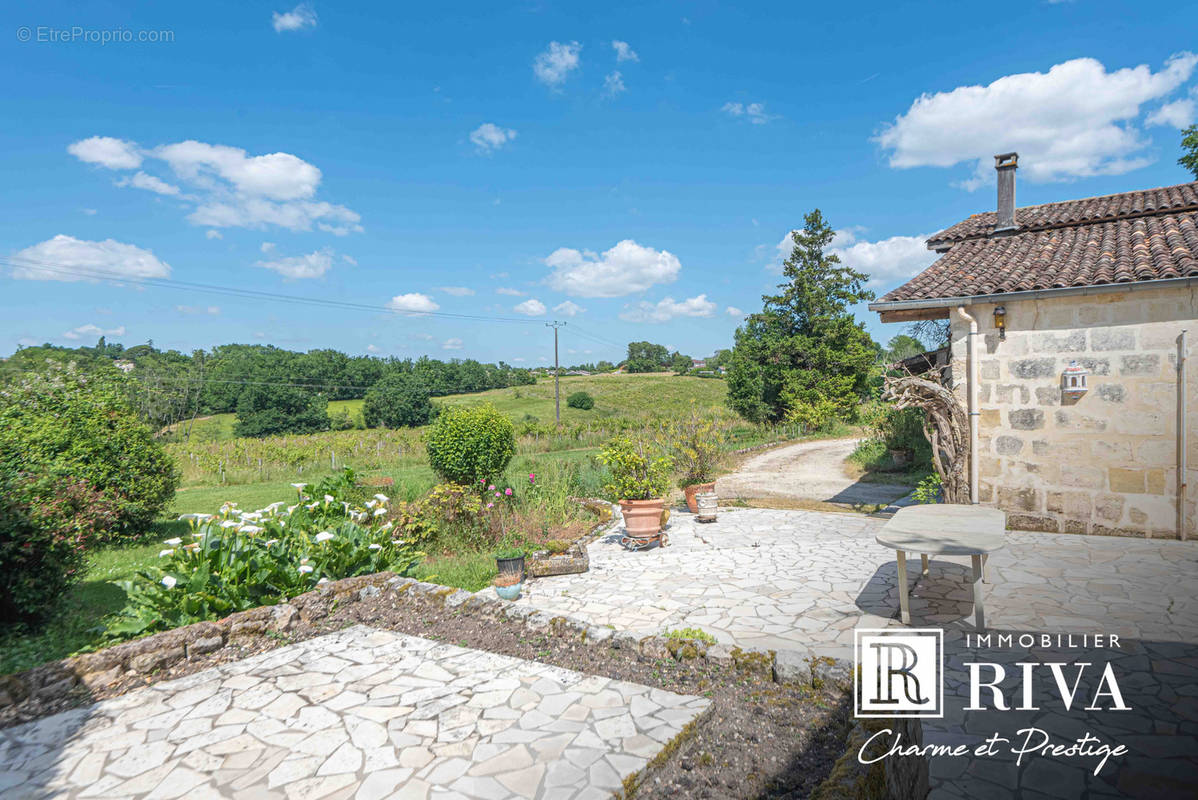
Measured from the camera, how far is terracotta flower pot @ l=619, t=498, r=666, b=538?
319 inches

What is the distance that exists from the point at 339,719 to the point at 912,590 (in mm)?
5036

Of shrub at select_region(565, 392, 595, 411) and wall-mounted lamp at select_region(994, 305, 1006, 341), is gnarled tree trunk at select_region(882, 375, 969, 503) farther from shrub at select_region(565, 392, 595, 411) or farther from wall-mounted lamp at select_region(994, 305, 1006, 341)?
shrub at select_region(565, 392, 595, 411)

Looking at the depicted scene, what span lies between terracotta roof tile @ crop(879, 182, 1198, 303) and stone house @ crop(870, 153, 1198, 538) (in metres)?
0.03

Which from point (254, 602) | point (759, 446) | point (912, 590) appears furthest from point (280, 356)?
point (912, 590)

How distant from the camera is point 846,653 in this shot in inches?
174

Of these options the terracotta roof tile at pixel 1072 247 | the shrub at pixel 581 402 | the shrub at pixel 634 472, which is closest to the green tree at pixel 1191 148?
the terracotta roof tile at pixel 1072 247

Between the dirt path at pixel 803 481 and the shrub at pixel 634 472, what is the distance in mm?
3829

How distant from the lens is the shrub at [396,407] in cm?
4759

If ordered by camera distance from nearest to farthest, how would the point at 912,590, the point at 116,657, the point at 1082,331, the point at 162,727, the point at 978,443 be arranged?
the point at 162,727, the point at 116,657, the point at 912,590, the point at 1082,331, the point at 978,443

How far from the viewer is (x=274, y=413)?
1721 inches

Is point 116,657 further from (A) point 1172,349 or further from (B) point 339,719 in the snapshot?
(A) point 1172,349

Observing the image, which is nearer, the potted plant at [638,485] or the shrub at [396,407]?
the potted plant at [638,485]

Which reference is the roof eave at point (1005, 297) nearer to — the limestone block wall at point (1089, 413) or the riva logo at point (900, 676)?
the limestone block wall at point (1089, 413)

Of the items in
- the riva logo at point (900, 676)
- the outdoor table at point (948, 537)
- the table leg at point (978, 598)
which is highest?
the outdoor table at point (948, 537)
